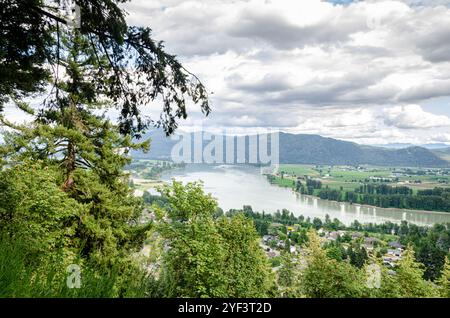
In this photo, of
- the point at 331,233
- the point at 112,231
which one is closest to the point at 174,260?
the point at 112,231

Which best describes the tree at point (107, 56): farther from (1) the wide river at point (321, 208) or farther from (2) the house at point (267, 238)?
(1) the wide river at point (321, 208)

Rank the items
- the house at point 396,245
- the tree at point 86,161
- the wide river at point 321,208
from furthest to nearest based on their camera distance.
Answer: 1. the wide river at point 321,208
2. the house at point 396,245
3. the tree at point 86,161

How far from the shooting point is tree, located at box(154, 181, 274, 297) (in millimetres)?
11047

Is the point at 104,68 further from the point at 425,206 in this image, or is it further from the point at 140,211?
the point at 425,206

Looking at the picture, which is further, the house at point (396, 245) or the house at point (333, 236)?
the house at point (333, 236)

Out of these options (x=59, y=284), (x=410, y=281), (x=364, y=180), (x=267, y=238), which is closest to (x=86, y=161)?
(x=59, y=284)

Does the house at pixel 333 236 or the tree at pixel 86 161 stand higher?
the tree at pixel 86 161

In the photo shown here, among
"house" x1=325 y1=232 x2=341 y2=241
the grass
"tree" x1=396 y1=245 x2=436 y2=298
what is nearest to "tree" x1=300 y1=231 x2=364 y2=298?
"tree" x1=396 y1=245 x2=436 y2=298

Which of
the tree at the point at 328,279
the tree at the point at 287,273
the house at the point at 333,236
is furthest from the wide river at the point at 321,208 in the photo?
the tree at the point at 328,279

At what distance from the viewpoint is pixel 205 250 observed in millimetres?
11453

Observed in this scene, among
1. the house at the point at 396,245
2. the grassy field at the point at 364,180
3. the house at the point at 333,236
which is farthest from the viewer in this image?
the grassy field at the point at 364,180

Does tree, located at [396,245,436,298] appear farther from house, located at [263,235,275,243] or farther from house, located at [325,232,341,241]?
house, located at [325,232,341,241]

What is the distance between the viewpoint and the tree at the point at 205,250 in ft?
36.2
